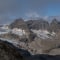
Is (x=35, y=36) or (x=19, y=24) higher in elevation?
(x=19, y=24)

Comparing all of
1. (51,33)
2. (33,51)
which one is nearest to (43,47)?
(33,51)

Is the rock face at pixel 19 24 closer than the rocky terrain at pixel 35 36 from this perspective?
No

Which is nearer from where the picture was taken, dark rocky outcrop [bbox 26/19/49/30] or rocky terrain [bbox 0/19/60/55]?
rocky terrain [bbox 0/19/60/55]

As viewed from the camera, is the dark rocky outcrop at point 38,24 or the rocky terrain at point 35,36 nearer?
the rocky terrain at point 35,36

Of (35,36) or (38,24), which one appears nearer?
(35,36)

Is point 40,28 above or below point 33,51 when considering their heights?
above

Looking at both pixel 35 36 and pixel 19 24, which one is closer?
pixel 35 36

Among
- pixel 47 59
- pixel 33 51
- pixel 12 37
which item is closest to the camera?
pixel 47 59

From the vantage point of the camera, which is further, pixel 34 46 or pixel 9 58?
pixel 34 46

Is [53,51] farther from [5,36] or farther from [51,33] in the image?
[51,33]

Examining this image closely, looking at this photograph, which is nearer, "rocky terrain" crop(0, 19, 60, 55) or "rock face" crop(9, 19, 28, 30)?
"rocky terrain" crop(0, 19, 60, 55)

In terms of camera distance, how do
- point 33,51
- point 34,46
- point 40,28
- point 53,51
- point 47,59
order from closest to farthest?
1. point 47,59
2. point 53,51
3. point 33,51
4. point 34,46
5. point 40,28
